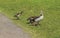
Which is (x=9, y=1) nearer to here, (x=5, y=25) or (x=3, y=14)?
(x=3, y=14)

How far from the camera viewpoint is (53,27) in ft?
48.0

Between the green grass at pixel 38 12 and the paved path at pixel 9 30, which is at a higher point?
the paved path at pixel 9 30

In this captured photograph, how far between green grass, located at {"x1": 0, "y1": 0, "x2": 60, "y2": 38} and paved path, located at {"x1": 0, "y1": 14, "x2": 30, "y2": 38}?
0.42 m

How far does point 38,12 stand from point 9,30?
5.48m

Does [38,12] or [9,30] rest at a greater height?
[9,30]

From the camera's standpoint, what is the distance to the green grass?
13.7 meters

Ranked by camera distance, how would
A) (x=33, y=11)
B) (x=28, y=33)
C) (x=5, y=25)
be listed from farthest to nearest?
(x=33, y=11) < (x=5, y=25) < (x=28, y=33)

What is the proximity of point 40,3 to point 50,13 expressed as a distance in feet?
12.2

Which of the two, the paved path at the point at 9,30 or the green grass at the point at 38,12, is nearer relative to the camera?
the paved path at the point at 9,30

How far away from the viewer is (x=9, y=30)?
13.5 metres

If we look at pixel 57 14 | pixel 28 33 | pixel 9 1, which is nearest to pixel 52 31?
pixel 28 33

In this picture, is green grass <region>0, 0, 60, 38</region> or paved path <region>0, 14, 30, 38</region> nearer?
paved path <region>0, 14, 30, 38</region>

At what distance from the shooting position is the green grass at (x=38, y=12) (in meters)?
13.7

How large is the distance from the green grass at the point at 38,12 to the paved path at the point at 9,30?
42cm
